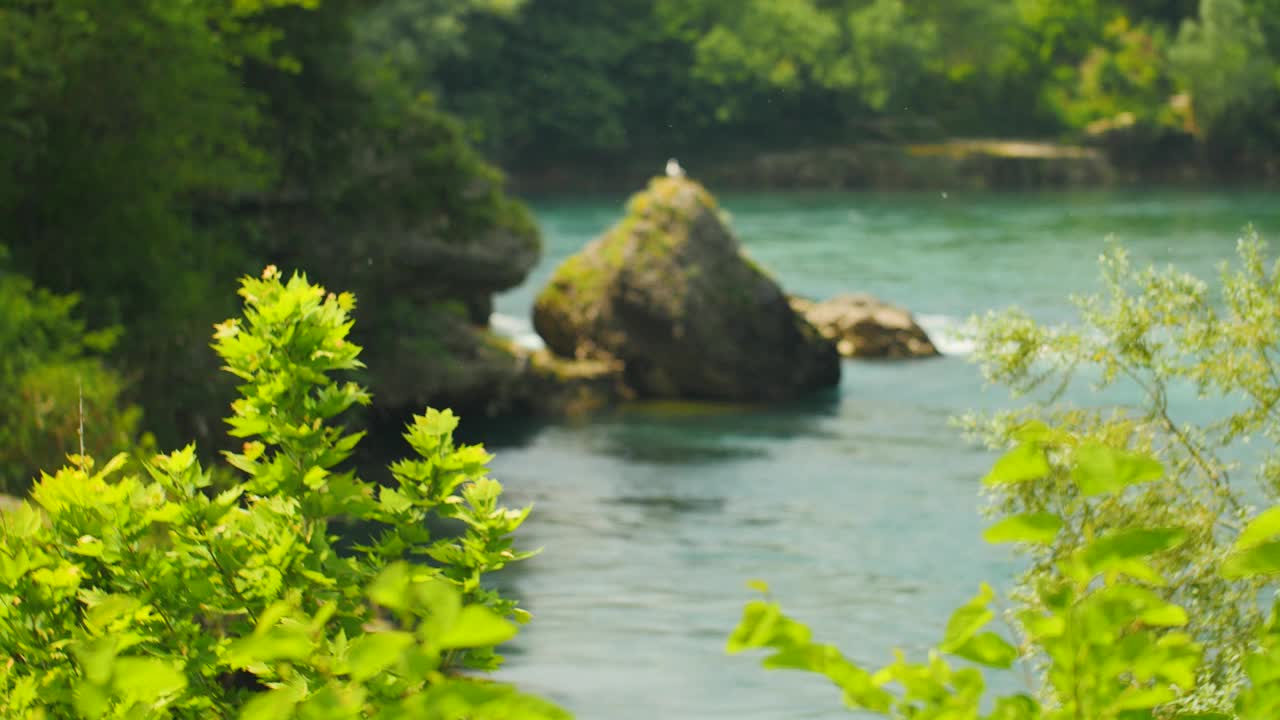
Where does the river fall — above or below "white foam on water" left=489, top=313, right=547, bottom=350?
below

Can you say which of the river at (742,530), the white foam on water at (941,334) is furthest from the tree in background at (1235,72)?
the white foam on water at (941,334)

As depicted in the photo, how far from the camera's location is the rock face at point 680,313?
22.2 m

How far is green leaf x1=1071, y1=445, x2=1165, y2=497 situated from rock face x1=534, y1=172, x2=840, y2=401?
20152 mm

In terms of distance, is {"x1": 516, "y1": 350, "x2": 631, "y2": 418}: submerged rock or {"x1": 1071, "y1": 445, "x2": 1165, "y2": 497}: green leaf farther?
{"x1": 516, "y1": 350, "x2": 631, "y2": 418}: submerged rock

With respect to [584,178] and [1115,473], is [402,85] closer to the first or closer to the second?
[1115,473]

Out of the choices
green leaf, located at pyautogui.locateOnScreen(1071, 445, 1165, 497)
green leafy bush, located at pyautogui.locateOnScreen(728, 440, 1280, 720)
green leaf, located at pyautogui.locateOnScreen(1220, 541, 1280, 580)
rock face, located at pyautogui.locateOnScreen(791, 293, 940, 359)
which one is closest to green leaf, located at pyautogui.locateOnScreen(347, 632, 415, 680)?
green leafy bush, located at pyautogui.locateOnScreen(728, 440, 1280, 720)

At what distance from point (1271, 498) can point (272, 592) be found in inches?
273

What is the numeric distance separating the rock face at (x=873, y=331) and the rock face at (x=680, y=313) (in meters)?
2.89

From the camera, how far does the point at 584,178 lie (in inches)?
2638

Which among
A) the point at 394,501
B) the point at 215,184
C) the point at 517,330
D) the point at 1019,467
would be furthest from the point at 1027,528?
the point at 517,330

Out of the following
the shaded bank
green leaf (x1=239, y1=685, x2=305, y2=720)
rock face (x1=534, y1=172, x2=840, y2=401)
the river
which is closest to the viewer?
green leaf (x1=239, y1=685, x2=305, y2=720)

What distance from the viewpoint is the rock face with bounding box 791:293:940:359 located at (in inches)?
1015

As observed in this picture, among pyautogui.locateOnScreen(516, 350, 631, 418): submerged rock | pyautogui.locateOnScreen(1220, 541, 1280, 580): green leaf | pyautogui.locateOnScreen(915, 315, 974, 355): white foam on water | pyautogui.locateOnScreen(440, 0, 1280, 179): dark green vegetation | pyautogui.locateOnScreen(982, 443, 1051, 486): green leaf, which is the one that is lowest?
pyautogui.locateOnScreen(516, 350, 631, 418): submerged rock

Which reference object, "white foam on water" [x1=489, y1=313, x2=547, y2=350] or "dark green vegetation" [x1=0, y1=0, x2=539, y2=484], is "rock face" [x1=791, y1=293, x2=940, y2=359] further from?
"dark green vegetation" [x1=0, y1=0, x2=539, y2=484]
